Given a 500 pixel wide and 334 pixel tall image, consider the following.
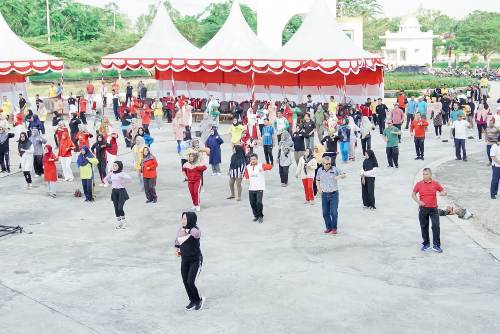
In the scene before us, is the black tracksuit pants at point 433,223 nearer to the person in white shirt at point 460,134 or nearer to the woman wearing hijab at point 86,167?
the woman wearing hijab at point 86,167

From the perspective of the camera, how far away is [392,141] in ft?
67.3

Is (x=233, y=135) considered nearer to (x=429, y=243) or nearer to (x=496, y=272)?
(x=429, y=243)

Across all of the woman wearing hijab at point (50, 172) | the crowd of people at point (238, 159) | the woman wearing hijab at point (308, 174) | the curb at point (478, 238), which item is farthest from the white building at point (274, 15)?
the curb at point (478, 238)

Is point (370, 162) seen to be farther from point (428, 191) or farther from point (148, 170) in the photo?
point (148, 170)

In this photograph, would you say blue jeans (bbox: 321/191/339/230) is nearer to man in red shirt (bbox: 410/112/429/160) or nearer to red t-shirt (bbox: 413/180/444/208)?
red t-shirt (bbox: 413/180/444/208)

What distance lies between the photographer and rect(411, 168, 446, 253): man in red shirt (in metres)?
12.5

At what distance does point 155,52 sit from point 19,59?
667cm

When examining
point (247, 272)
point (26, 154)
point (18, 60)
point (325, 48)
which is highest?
point (325, 48)

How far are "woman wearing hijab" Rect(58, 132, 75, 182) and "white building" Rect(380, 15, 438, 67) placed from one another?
84696 millimetres

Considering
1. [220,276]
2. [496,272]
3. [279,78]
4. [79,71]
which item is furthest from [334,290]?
[79,71]

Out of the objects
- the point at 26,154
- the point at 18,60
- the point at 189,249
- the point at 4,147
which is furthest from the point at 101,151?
the point at 18,60

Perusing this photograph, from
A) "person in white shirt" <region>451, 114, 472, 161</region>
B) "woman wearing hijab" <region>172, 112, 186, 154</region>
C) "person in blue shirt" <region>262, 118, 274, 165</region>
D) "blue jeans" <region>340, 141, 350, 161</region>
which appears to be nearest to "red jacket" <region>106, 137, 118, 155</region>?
"woman wearing hijab" <region>172, 112, 186, 154</region>

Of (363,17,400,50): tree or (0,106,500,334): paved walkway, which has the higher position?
(363,17,400,50): tree

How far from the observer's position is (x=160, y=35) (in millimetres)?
38156
